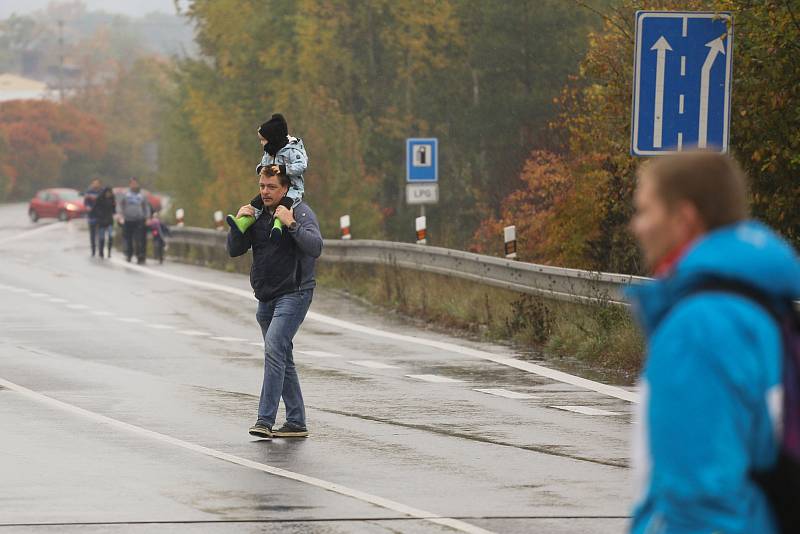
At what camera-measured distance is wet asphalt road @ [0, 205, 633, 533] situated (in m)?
8.75

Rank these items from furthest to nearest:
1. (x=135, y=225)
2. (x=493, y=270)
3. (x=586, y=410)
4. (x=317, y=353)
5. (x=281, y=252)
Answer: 1. (x=135, y=225)
2. (x=493, y=270)
3. (x=317, y=353)
4. (x=586, y=410)
5. (x=281, y=252)

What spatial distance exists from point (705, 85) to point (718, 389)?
10.7 m

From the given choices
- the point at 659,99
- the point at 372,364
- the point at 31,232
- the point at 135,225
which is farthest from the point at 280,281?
the point at 31,232

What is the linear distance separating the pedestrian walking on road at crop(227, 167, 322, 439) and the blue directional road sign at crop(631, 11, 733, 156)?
3230 millimetres

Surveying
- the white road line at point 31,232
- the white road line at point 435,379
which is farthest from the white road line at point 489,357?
the white road line at point 31,232

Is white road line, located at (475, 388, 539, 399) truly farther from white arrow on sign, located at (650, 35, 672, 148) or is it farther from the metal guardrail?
the metal guardrail

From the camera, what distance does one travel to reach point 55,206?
79.9m

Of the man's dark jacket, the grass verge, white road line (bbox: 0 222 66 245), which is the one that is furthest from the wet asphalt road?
white road line (bbox: 0 222 66 245)

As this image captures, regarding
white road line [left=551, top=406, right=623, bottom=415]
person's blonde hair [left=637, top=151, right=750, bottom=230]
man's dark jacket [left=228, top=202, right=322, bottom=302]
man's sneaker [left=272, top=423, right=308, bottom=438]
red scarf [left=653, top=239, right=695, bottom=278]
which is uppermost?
person's blonde hair [left=637, top=151, right=750, bottom=230]

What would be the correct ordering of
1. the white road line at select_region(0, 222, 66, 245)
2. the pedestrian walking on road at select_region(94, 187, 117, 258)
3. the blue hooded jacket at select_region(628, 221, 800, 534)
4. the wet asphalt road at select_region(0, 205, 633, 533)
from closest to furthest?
the blue hooded jacket at select_region(628, 221, 800, 534)
the wet asphalt road at select_region(0, 205, 633, 533)
the pedestrian walking on road at select_region(94, 187, 117, 258)
the white road line at select_region(0, 222, 66, 245)

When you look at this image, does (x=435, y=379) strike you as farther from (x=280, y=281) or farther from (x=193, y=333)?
(x=193, y=333)

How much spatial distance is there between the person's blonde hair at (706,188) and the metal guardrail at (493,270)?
42.6 feet

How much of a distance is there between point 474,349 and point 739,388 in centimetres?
1479

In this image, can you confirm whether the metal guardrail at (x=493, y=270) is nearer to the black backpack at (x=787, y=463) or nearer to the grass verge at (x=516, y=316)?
the grass verge at (x=516, y=316)
